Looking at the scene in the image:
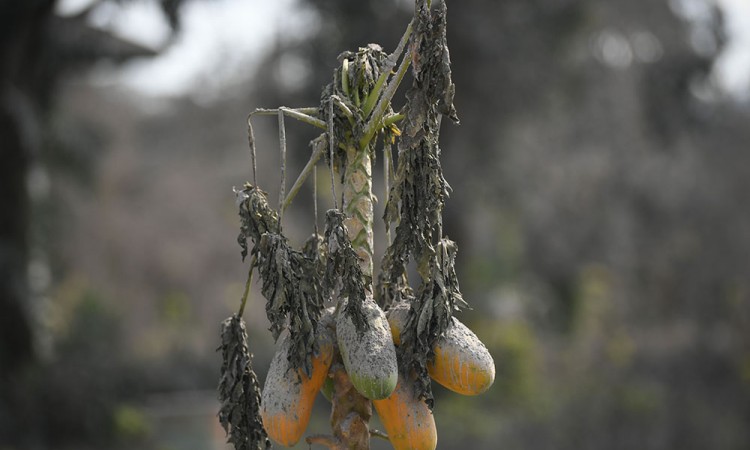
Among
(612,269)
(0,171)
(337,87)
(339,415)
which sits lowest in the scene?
(612,269)

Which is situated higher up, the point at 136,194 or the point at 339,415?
the point at 339,415

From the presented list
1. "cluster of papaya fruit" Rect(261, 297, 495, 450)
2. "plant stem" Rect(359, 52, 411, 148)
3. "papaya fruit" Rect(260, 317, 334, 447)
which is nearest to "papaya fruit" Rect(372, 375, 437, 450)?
"cluster of papaya fruit" Rect(261, 297, 495, 450)

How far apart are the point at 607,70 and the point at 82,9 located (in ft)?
26.8

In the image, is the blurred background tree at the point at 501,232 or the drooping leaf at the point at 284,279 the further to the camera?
the blurred background tree at the point at 501,232

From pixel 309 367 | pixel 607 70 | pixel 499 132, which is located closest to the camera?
pixel 309 367

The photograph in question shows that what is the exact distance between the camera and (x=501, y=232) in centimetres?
1709

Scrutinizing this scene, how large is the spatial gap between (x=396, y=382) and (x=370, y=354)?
68 millimetres

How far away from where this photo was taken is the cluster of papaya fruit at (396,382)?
147 cm

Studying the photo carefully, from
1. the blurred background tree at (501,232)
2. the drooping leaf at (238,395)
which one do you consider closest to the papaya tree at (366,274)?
the drooping leaf at (238,395)

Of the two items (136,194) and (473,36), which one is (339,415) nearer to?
(473,36)

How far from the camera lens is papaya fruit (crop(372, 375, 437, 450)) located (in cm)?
150

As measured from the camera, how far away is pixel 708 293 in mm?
14594

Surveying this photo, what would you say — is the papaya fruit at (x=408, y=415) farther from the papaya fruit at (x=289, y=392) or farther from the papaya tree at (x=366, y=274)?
the papaya fruit at (x=289, y=392)

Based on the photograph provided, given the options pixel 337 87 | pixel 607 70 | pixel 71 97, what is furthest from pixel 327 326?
pixel 71 97
